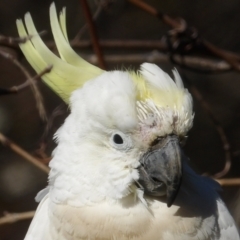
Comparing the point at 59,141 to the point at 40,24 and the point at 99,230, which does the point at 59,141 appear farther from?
the point at 40,24

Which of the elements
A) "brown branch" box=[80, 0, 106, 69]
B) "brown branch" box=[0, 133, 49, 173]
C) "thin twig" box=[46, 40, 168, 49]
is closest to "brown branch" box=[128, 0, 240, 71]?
"thin twig" box=[46, 40, 168, 49]

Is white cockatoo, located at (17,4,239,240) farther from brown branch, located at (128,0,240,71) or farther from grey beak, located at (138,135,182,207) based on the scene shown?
brown branch, located at (128,0,240,71)

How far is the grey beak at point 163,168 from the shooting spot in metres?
1.77

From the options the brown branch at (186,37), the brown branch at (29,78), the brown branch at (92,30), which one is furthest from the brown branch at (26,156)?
the brown branch at (186,37)

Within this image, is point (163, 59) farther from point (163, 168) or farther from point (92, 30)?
point (163, 168)

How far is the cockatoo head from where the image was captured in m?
1.81

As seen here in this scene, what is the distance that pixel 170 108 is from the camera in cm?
183

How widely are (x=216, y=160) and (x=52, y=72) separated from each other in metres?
2.50

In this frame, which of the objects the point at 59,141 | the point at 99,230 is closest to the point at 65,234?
the point at 99,230

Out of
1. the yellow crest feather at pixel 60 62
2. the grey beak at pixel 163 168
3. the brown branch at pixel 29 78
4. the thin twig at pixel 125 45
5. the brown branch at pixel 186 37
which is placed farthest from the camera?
the thin twig at pixel 125 45

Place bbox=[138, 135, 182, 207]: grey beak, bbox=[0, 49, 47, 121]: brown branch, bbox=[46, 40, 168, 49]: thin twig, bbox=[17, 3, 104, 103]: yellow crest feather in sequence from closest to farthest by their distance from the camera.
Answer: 1. bbox=[138, 135, 182, 207]: grey beak
2. bbox=[17, 3, 104, 103]: yellow crest feather
3. bbox=[0, 49, 47, 121]: brown branch
4. bbox=[46, 40, 168, 49]: thin twig

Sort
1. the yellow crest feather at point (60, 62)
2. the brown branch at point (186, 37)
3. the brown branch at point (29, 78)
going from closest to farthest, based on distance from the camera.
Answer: the yellow crest feather at point (60, 62)
the brown branch at point (29, 78)
the brown branch at point (186, 37)

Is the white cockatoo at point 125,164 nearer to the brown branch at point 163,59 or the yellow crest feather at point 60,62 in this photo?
the yellow crest feather at point 60,62

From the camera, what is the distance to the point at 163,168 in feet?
5.86
